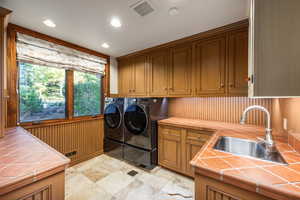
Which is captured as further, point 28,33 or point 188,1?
point 28,33

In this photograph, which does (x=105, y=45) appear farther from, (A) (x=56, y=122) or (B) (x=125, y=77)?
(A) (x=56, y=122)

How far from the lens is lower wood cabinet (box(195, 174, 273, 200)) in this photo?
686 millimetres

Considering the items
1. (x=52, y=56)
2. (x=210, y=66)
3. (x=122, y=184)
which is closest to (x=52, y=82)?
(x=52, y=56)

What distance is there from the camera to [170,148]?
2.13 meters

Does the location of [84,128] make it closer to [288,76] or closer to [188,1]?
[188,1]

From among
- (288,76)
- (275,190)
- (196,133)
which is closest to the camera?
(275,190)

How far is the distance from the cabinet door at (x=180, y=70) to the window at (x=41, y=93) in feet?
Answer: 6.85

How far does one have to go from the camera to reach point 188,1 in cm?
131

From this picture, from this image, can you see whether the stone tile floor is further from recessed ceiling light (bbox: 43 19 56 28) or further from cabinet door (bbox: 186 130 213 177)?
recessed ceiling light (bbox: 43 19 56 28)

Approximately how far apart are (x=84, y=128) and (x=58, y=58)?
142 cm

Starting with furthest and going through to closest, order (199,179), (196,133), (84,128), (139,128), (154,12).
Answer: (84,128)
(139,128)
(196,133)
(154,12)
(199,179)

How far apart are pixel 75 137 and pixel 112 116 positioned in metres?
0.81

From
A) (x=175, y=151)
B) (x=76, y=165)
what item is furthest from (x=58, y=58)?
(x=175, y=151)

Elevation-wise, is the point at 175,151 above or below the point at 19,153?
below
